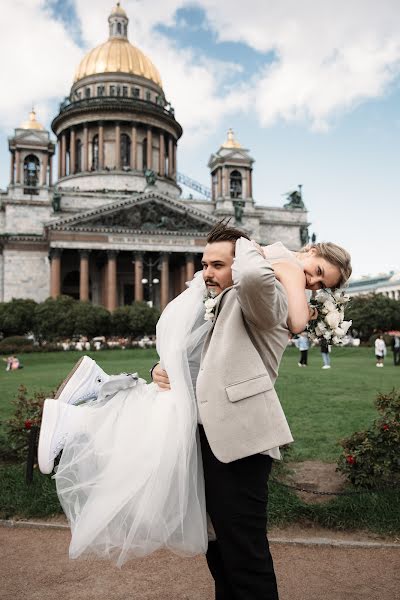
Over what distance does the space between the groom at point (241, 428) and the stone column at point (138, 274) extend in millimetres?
43720

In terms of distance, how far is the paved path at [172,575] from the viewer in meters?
3.96

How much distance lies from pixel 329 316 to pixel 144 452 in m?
1.16

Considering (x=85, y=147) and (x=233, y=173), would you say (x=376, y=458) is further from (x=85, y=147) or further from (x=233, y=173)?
(x=85, y=147)

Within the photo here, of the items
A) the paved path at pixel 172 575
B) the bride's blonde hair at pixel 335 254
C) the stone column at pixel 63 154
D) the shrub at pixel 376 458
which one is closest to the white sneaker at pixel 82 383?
the bride's blonde hair at pixel 335 254

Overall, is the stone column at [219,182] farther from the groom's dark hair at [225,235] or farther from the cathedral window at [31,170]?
the groom's dark hair at [225,235]

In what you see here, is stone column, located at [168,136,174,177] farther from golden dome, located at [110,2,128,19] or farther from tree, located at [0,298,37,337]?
tree, located at [0,298,37,337]

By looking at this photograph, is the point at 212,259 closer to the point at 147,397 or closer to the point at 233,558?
the point at 147,397

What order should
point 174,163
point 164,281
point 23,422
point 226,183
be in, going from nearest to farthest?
point 23,422 → point 164,281 → point 226,183 → point 174,163

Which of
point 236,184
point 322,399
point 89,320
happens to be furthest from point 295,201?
point 322,399

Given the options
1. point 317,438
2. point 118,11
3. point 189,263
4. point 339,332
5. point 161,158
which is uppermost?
point 118,11

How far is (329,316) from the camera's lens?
288 centimetres

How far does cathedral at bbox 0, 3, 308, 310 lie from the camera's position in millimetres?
47438

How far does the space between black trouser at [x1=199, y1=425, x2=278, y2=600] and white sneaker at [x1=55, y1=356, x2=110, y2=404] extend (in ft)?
2.97

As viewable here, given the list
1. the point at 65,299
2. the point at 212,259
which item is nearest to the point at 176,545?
the point at 212,259
